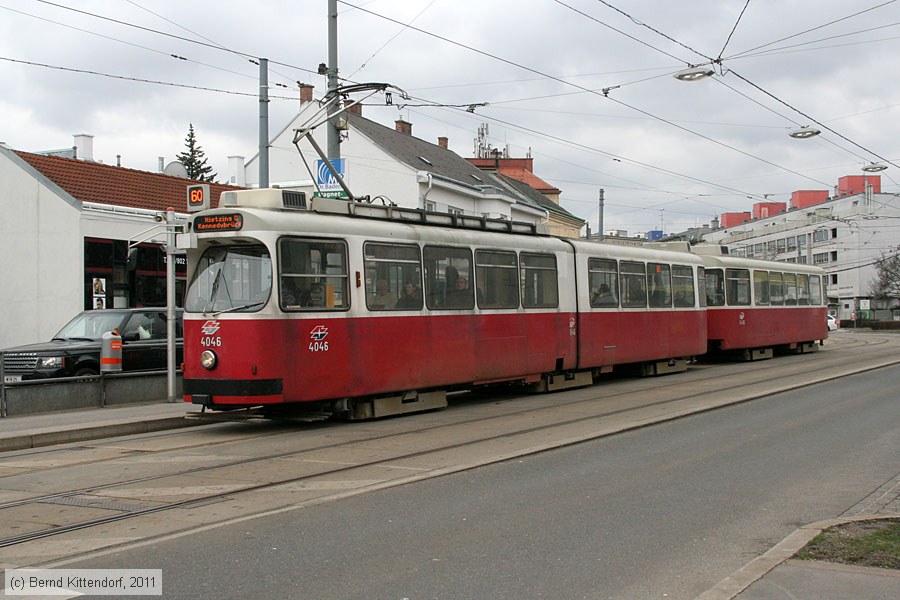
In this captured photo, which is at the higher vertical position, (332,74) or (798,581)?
(332,74)

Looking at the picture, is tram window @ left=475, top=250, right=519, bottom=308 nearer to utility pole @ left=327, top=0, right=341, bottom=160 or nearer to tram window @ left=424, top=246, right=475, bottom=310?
tram window @ left=424, top=246, right=475, bottom=310

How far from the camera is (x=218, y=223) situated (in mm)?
12500

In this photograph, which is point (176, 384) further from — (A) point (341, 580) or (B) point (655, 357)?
(A) point (341, 580)

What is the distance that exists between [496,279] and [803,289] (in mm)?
19733

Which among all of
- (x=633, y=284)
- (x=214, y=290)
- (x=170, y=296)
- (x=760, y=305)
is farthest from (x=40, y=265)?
(x=760, y=305)

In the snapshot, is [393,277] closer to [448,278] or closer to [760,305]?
[448,278]

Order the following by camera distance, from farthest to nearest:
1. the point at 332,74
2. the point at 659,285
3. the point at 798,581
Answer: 1. the point at 659,285
2. the point at 332,74
3. the point at 798,581

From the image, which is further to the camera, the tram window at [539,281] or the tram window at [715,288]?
the tram window at [715,288]

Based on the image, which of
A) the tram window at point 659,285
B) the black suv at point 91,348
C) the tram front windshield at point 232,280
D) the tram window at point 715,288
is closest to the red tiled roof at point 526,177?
the tram window at point 715,288

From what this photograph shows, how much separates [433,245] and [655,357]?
9.09 meters

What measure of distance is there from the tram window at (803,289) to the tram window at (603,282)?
14330mm

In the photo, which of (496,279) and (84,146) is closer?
(496,279)

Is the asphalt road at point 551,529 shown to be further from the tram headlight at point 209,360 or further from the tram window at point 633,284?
the tram window at point 633,284

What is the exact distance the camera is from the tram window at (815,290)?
3306 cm
